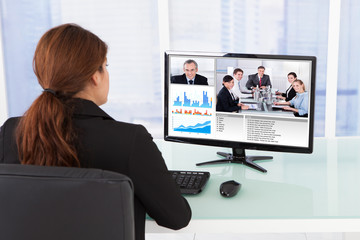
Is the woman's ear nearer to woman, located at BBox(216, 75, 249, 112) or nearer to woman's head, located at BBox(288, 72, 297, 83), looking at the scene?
woman, located at BBox(216, 75, 249, 112)

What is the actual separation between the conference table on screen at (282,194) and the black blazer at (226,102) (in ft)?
0.75

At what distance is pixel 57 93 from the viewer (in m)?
1.20

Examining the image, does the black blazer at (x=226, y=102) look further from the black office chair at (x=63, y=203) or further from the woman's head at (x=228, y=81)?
the black office chair at (x=63, y=203)

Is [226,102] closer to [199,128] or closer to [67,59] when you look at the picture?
[199,128]

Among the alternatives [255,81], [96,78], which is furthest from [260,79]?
[96,78]

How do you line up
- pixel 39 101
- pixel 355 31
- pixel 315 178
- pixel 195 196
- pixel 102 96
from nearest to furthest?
pixel 39 101, pixel 102 96, pixel 195 196, pixel 315 178, pixel 355 31

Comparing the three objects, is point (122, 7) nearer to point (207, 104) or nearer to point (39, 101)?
point (207, 104)

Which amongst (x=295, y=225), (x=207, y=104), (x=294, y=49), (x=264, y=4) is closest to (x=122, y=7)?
(x=264, y=4)

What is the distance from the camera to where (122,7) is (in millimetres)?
3520

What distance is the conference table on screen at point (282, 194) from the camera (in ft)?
4.55

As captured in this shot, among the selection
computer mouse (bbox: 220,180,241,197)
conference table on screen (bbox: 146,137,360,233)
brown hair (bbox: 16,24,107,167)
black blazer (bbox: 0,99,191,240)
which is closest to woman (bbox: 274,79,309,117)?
conference table on screen (bbox: 146,137,360,233)

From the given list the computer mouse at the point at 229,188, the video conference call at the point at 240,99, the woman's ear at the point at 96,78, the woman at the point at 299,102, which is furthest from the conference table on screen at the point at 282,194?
the woman's ear at the point at 96,78

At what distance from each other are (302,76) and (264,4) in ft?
6.15

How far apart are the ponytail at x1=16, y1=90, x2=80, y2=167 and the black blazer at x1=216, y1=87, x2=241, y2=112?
766 mm
